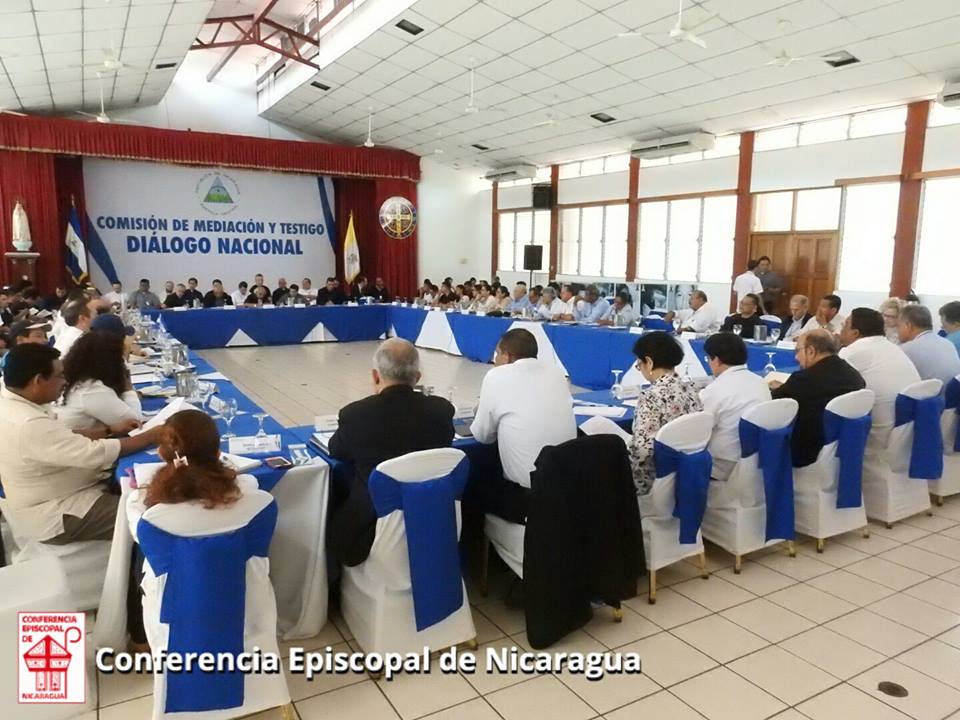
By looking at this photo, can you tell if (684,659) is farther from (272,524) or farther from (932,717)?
(272,524)

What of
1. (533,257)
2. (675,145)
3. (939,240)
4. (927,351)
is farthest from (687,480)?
(533,257)

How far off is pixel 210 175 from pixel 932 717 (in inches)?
509

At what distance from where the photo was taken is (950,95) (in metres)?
7.02

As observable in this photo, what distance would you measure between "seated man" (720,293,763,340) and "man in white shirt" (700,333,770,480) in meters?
3.57

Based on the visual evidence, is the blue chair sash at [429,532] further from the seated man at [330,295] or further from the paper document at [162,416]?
the seated man at [330,295]

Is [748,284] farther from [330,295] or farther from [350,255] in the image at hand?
[350,255]

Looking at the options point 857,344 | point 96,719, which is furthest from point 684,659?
point 857,344

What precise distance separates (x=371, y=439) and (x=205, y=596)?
0.71 m

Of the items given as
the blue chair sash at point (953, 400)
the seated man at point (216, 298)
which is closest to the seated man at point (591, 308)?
the blue chair sash at point (953, 400)

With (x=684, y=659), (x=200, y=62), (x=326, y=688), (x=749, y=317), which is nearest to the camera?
(x=326, y=688)

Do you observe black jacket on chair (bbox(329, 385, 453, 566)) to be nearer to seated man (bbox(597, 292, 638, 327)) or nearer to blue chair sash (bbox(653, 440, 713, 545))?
blue chair sash (bbox(653, 440, 713, 545))

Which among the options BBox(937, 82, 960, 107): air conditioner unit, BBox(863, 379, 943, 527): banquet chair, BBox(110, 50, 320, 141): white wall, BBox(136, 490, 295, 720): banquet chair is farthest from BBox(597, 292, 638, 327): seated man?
BBox(110, 50, 320, 141): white wall

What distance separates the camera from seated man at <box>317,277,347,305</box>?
11734mm

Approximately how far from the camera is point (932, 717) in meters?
2.14
